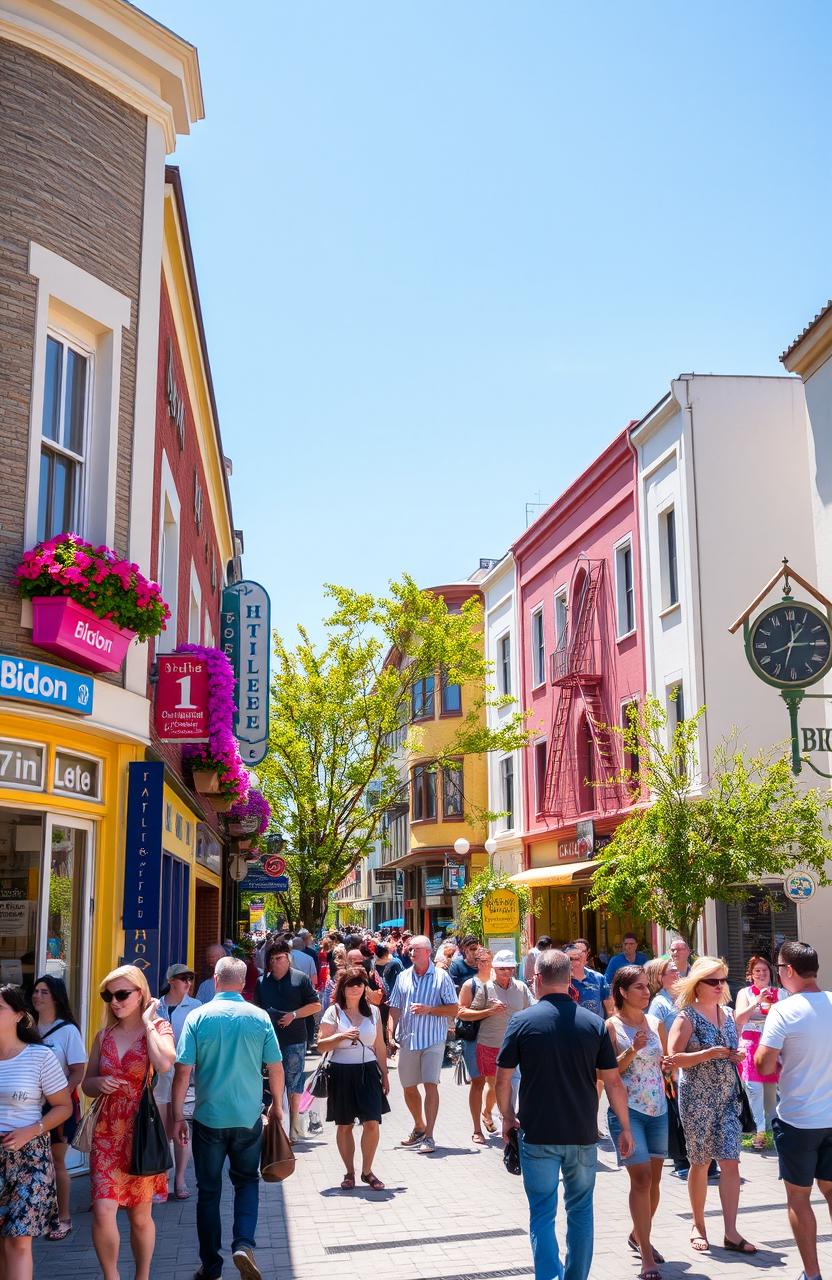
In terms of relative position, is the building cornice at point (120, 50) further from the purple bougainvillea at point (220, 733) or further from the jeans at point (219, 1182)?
the jeans at point (219, 1182)

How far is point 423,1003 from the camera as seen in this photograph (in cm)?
1227

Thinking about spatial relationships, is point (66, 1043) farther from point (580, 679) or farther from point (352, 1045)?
point (580, 679)

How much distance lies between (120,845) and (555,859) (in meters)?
22.0

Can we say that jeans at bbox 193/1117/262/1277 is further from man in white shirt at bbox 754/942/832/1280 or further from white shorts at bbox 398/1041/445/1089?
white shorts at bbox 398/1041/445/1089

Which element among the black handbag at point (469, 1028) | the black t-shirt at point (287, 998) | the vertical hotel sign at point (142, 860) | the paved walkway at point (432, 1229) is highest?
the vertical hotel sign at point (142, 860)

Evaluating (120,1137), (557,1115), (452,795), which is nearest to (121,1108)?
(120,1137)

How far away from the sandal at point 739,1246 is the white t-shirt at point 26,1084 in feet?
14.2

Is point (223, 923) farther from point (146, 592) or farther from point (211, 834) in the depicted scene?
point (146, 592)

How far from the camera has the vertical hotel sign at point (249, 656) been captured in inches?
857

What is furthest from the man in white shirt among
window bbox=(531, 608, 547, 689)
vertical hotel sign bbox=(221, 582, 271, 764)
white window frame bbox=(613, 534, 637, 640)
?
window bbox=(531, 608, 547, 689)

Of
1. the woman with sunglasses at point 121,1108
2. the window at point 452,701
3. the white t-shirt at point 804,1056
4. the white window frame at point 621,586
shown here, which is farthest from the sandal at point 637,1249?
the window at point 452,701

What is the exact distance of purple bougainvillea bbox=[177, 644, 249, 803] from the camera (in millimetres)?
13539

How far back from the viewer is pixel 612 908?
19688 millimetres

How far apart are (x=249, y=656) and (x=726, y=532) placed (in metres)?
9.43
